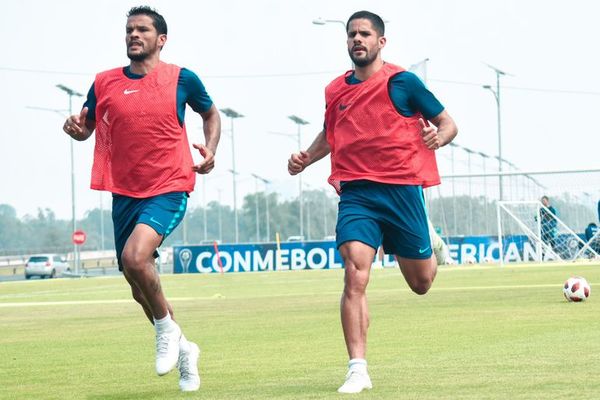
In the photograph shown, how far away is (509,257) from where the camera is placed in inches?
1908

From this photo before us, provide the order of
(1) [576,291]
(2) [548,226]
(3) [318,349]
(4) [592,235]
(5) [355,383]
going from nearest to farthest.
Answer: (5) [355,383] → (3) [318,349] → (1) [576,291] → (4) [592,235] → (2) [548,226]

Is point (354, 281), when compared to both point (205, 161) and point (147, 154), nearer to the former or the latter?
point (205, 161)

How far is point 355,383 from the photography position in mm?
8242

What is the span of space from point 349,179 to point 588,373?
2029 mm

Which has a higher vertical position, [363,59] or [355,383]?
[363,59]

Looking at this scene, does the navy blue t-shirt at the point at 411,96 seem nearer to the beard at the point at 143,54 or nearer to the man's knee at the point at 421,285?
the man's knee at the point at 421,285

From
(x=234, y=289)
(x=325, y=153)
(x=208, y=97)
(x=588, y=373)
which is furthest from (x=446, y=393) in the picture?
(x=234, y=289)

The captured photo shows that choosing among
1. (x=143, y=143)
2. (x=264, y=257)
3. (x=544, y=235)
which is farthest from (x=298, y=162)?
(x=264, y=257)

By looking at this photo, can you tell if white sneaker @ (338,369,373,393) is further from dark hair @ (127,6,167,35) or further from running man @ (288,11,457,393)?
dark hair @ (127,6,167,35)

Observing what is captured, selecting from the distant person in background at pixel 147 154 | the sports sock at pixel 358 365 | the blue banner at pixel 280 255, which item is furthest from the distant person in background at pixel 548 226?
the sports sock at pixel 358 365

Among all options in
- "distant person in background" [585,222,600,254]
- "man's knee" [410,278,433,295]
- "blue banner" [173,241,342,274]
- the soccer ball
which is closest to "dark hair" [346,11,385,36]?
"man's knee" [410,278,433,295]

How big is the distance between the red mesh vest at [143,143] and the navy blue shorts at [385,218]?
46.9 inches

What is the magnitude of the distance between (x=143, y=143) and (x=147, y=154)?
0.27ft

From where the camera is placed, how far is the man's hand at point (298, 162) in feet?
31.7
